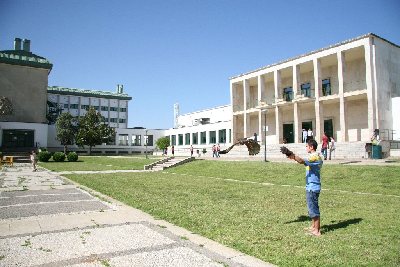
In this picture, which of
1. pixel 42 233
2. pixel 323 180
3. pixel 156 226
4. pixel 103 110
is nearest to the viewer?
pixel 42 233

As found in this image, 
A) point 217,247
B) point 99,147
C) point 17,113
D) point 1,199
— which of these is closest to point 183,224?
point 217,247

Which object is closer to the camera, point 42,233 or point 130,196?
point 42,233

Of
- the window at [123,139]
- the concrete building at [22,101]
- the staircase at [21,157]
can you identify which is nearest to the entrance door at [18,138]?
the concrete building at [22,101]

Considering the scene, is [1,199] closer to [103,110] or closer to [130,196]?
[130,196]

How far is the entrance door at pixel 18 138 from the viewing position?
162ft

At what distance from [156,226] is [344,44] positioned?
27315mm

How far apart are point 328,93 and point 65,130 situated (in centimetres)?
4949

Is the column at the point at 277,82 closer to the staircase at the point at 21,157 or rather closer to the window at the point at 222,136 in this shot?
the window at the point at 222,136

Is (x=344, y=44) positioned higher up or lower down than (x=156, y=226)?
higher up

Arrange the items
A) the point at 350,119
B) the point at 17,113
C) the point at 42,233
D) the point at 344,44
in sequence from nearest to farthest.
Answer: the point at 42,233
the point at 344,44
the point at 350,119
the point at 17,113

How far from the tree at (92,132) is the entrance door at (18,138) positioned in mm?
8105

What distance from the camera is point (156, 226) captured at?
6.50 m

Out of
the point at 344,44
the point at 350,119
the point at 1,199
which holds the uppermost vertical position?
the point at 344,44

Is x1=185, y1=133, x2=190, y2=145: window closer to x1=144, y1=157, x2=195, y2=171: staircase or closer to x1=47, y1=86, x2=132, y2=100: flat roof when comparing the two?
x1=144, y1=157, x2=195, y2=171: staircase
